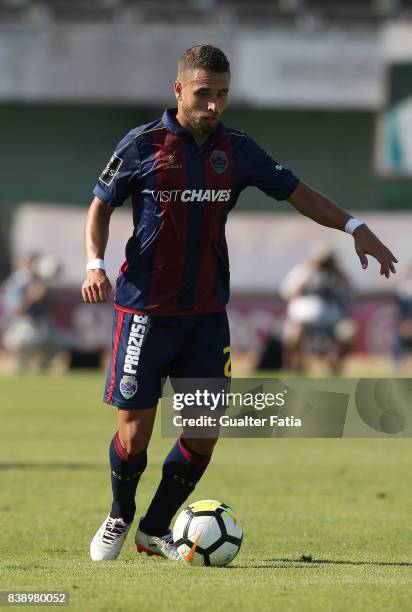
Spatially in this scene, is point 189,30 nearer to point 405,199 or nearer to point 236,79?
point 236,79

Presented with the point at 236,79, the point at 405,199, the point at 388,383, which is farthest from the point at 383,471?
the point at 405,199

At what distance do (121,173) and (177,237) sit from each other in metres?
0.39

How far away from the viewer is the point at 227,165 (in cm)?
641

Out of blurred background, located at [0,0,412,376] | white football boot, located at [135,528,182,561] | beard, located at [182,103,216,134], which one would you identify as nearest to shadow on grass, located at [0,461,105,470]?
white football boot, located at [135,528,182,561]

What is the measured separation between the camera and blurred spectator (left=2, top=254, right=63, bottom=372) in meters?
23.1

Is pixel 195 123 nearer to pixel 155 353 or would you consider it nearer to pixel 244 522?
pixel 155 353

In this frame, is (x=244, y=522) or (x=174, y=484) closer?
(x=174, y=484)

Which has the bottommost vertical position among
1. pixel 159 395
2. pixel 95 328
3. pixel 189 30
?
pixel 95 328

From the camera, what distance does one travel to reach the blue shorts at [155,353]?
643 cm

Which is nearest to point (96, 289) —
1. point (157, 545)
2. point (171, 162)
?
point (171, 162)

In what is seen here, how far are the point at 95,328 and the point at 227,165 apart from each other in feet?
62.0

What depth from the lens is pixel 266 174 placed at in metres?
6.52

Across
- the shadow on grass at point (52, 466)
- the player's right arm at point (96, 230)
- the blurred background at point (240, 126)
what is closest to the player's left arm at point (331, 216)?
the player's right arm at point (96, 230)

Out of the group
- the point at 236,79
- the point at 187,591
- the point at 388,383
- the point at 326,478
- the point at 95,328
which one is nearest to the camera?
the point at 187,591
